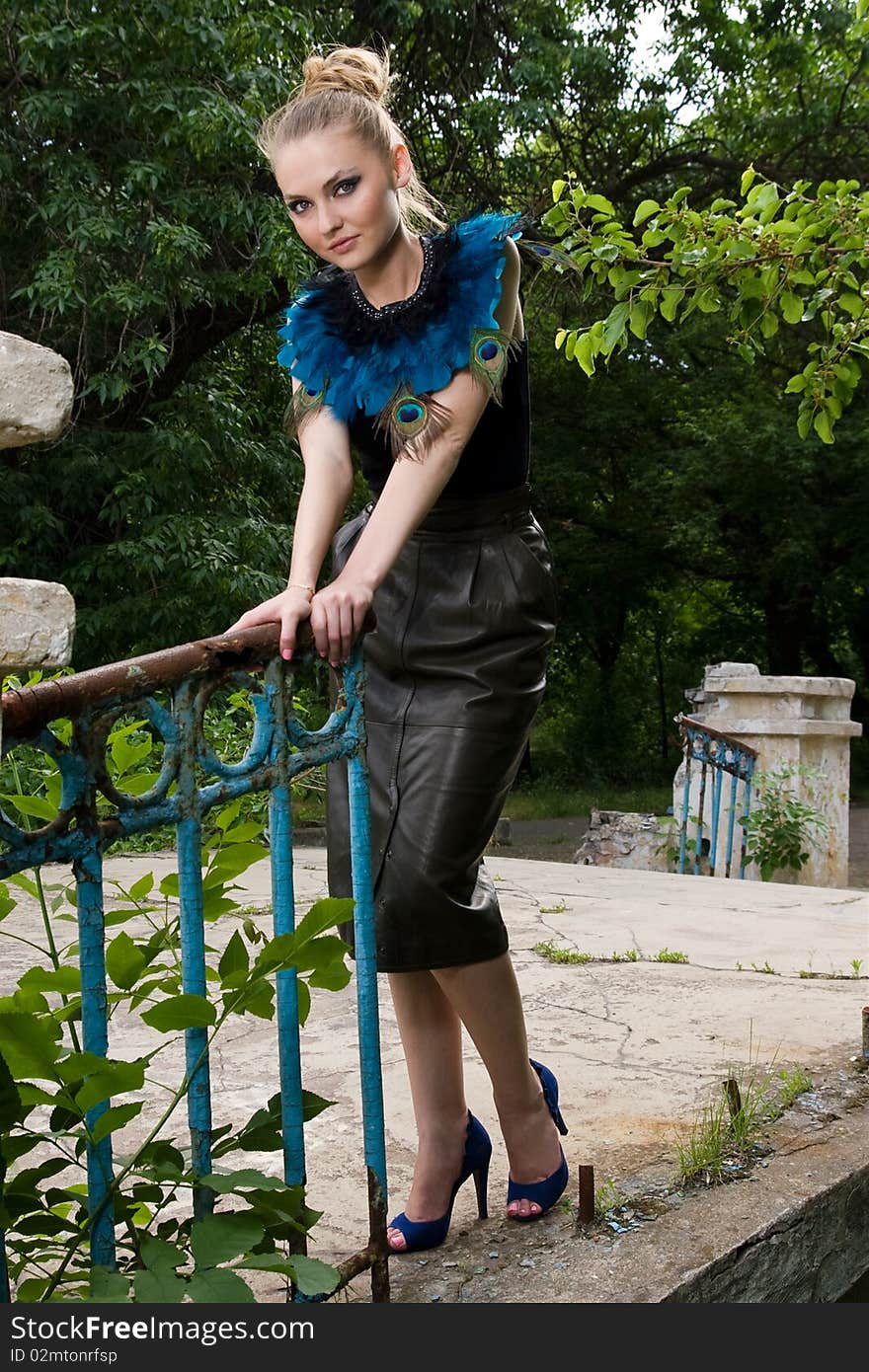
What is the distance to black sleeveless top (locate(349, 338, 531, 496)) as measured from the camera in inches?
85.5

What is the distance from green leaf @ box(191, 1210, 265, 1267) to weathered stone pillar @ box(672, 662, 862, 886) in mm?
7752

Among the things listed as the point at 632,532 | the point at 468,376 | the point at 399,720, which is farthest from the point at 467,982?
the point at 632,532

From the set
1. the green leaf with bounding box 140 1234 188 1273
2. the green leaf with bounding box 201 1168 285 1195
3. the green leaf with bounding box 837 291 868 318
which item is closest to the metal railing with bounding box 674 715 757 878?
the green leaf with bounding box 837 291 868 318

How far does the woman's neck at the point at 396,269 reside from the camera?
82.3 inches

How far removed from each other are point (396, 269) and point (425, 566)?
1.52 ft

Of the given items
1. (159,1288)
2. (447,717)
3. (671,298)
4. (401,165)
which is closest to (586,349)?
(671,298)

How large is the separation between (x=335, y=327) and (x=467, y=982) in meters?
1.07

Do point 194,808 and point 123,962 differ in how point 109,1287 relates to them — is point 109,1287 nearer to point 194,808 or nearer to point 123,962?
point 123,962

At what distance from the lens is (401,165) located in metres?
2.07

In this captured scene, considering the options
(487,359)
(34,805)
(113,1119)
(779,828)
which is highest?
(487,359)

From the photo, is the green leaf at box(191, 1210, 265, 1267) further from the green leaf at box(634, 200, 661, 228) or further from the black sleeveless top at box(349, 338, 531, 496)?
the green leaf at box(634, 200, 661, 228)

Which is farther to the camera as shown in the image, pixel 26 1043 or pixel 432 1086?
→ pixel 432 1086

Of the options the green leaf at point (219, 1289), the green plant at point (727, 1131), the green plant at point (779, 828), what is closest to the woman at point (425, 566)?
the green plant at point (727, 1131)

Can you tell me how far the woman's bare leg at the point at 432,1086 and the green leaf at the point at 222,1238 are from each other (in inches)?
27.7
